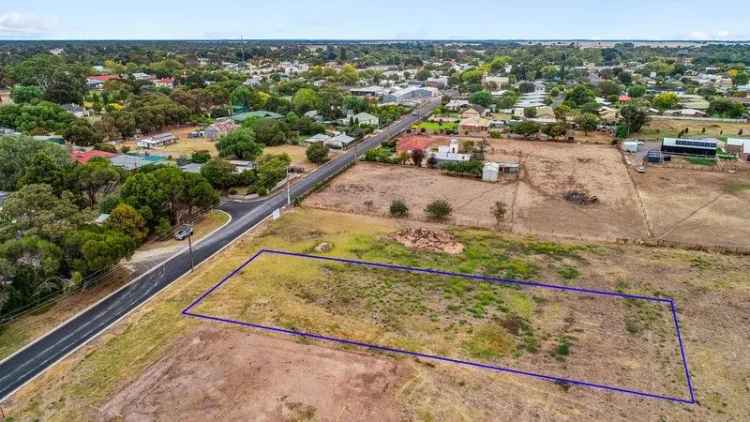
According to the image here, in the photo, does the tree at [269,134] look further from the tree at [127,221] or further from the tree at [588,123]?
the tree at [588,123]

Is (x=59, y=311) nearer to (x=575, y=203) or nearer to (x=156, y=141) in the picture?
(x=575, y=203)

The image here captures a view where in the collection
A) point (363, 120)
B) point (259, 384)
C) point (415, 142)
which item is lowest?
point (259, 384)

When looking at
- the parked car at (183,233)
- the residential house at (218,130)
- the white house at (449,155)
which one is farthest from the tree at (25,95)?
the white house at (449,155)

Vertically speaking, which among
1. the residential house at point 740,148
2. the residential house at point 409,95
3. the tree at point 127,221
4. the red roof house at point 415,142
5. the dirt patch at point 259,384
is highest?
the residential house at point 409,95

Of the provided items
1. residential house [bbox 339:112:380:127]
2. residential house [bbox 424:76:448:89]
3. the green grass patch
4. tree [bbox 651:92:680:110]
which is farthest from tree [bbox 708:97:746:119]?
residential house [bbox 424:76:448:89]

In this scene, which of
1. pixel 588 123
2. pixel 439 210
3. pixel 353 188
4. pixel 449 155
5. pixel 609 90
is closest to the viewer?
pixel 439 210

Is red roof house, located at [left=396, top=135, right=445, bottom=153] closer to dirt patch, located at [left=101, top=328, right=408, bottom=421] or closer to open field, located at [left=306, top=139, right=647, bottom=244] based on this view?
open field, located at [left=306, top=139, right=647, bottom=244]

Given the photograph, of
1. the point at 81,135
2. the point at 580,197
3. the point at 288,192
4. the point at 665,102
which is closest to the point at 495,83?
the point at 665,102
